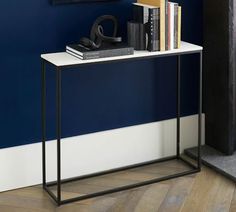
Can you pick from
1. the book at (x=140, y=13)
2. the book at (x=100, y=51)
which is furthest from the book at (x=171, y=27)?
the book at (x=100, y=51)

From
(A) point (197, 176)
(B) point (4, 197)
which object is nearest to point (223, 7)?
(A) point (197, 176)

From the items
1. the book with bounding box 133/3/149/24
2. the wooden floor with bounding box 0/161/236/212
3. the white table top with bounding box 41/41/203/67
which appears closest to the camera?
the white table top with bounding box 41/41/203/67

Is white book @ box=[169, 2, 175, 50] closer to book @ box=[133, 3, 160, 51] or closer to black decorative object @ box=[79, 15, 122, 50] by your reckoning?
book @ box=[133, 3, 160, 51]

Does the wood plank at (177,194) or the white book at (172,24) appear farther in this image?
the white book at (172,24)

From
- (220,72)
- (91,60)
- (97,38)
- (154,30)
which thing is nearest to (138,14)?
(154,30)

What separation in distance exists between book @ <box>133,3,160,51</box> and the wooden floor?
78 centimetres

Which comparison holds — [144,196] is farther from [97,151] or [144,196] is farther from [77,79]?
[77,79]

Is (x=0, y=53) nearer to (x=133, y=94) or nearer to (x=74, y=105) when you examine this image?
(x=74, y=105)

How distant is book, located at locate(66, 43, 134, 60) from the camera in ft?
9.95

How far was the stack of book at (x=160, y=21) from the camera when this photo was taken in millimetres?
3201

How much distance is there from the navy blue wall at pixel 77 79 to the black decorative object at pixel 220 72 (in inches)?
4.1

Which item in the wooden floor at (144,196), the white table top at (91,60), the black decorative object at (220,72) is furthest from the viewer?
the black decorative object at (220,72)

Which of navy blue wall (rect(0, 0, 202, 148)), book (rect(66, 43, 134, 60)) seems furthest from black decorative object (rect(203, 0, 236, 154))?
book (rect(66, 43, 134, 60))

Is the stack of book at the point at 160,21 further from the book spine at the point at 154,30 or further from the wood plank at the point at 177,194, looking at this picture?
the wood plank at the point at 177,194
